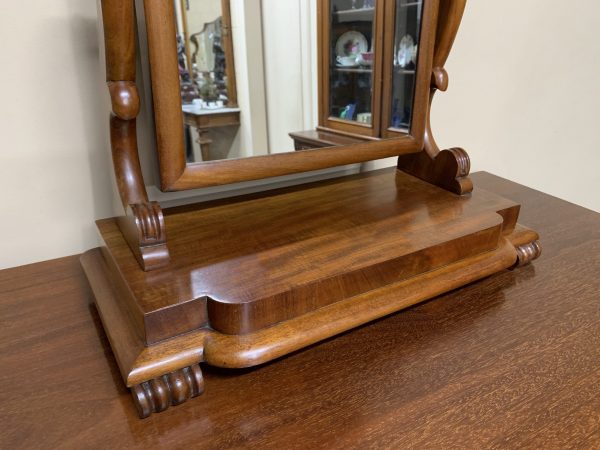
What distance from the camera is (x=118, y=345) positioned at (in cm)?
44

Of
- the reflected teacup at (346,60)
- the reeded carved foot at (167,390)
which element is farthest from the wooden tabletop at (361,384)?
the reflected teacup at (346,60)

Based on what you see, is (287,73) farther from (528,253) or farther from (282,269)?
(528,253)

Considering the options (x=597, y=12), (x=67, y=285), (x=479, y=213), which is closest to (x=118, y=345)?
(x=67, y=285)

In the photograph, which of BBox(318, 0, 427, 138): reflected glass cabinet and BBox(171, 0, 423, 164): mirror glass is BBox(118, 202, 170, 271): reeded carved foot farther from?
BBox(318, 0, 427, 138): reflected glass cabinet

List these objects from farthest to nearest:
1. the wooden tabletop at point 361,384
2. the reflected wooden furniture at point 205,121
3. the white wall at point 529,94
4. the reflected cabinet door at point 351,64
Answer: the white wall at point 529,94
the reflected cabinet door at point 351,64
the reflected wooden furniture at point 205,121
the wooden tabletop at point 361,384

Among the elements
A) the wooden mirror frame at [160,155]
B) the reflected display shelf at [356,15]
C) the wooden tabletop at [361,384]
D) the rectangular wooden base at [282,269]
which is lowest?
the wooden tabletop at [361,384]

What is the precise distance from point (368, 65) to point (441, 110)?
460 millimetres

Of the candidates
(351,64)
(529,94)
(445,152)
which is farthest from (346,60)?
(529,94)

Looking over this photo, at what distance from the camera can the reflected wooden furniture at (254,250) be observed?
44cm

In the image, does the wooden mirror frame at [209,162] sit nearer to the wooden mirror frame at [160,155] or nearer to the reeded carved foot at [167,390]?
the wooden mirror frame at [160,155]

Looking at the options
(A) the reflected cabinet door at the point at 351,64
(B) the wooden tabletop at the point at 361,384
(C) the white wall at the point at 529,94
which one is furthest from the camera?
(C) the white wall at the point at 529,94

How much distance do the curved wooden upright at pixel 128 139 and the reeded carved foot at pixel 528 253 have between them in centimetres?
51

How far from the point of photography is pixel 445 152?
0.76 metres

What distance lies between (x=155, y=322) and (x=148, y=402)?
0.23 feet
